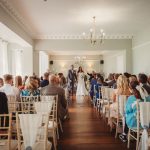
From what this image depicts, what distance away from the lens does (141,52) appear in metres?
9.45

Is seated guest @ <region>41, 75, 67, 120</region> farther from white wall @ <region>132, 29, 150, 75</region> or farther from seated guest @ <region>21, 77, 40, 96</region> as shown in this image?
white wall @ <region>132, 29, 150, 75</region>

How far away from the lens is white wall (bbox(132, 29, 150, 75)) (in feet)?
28.4

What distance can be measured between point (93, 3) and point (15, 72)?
6370 millimetres

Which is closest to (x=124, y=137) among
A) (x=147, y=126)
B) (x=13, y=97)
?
(x=147, y=126)

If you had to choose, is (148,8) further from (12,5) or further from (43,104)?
(43,104)

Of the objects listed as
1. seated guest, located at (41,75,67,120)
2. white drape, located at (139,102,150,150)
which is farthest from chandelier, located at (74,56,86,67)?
white drape, located at (139,102,150,150)

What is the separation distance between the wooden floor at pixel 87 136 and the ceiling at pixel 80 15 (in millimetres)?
2990

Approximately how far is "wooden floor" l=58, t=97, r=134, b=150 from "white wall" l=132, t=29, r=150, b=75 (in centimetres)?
312

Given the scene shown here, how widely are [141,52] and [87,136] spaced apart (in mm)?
5383

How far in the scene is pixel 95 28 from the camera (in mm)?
8961

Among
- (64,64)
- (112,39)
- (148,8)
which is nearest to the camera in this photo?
(148,8)

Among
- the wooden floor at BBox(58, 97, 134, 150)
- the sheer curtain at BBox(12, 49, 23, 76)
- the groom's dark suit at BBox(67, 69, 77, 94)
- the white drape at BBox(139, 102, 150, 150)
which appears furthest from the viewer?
the groom's dark suit at BBox(67, 69, 77, 94)

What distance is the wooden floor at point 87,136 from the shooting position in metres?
4.46

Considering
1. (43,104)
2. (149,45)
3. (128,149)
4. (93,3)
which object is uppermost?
(93,3)
